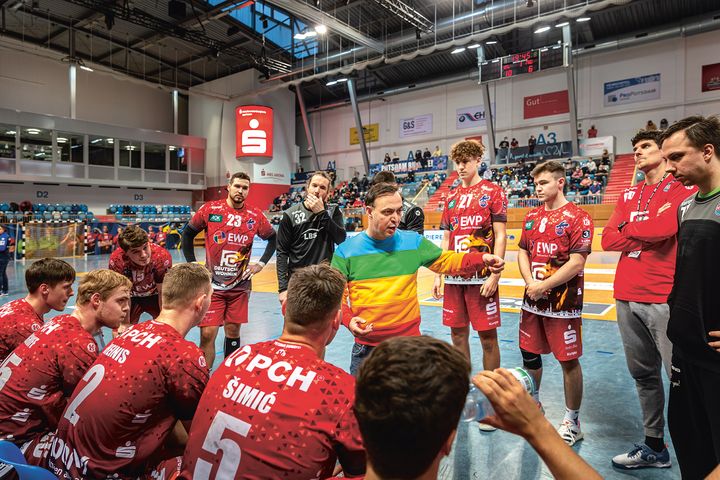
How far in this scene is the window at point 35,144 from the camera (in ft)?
76.3

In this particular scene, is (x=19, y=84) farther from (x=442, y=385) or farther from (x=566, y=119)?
(x=442, y=385)

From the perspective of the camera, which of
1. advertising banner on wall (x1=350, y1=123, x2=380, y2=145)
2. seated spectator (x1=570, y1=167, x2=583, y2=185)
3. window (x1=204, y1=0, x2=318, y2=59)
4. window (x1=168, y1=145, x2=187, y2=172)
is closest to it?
seated spectator (x1=570, y1=167, x2=583, y2=185)

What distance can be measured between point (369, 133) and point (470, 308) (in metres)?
27.1

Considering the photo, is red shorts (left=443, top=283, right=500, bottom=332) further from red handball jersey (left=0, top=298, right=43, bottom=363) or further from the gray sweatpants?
red handball jersey (left=0, top=298, right=43, bottom=363)

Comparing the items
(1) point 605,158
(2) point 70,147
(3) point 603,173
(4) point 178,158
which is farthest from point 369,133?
(2) point 70,147

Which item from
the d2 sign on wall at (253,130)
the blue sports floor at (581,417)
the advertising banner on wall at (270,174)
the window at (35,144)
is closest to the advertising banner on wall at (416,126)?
the d2 sign on wall at (253,130)

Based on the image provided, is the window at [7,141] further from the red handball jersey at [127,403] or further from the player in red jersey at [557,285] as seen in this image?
the player in red jersey at [557,285]

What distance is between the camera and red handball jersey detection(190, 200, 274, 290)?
4.43 meters

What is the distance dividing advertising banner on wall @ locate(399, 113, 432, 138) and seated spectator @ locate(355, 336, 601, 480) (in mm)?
27269

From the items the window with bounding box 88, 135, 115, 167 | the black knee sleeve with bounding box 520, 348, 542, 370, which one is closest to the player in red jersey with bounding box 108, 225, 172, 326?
the black knee sleeve with bounding box 520, 348, 542, 370

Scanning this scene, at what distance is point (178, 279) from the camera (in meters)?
2.17

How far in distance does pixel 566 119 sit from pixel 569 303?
72.8 feet

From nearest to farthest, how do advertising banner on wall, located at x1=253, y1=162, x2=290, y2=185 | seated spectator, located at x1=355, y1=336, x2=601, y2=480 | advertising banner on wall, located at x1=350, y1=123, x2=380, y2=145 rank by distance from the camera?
1. seated spectator, located at x1=355, y1=336, x2=601, y2=480
2. advertising banner on wall, located at x1=253, y1=162, x2=290, y2=185
3. advertising banner on wall, located at x1=350, y1=123, x2=380, y2=145

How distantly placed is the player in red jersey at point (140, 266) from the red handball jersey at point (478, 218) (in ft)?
9.65
